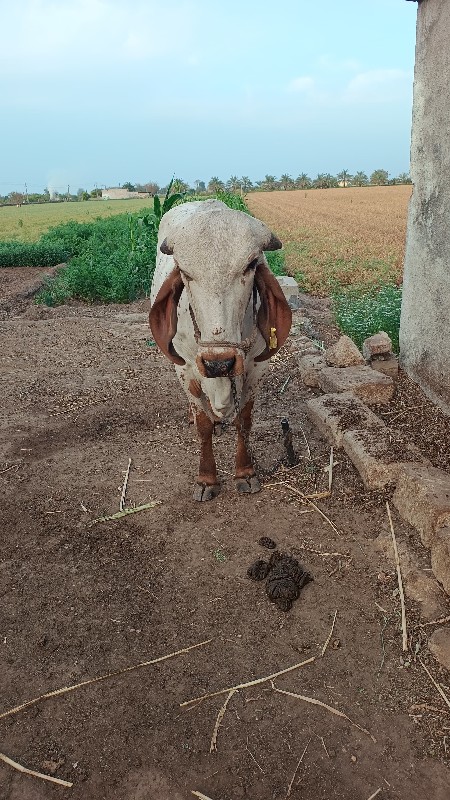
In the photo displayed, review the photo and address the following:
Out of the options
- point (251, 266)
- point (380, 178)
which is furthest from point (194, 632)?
Result: point (380, 178)

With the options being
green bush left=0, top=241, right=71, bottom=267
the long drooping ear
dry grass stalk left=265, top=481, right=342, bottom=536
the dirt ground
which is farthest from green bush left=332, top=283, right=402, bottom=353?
green bush left=0, top=241, right=71, bottom=267

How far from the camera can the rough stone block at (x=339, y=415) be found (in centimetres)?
476

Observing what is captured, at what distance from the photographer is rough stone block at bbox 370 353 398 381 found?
5.86 meters

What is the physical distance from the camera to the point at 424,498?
361 cm

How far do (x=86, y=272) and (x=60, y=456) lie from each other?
726cm

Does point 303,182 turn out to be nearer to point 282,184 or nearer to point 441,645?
point 282,184

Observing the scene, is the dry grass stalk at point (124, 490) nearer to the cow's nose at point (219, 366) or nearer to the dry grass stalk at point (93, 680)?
the dry grass stalk at point (93, 680)

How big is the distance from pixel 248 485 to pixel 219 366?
5.25 feet

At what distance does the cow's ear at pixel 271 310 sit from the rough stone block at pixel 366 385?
1866mm

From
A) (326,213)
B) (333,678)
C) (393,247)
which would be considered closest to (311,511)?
(333,678)

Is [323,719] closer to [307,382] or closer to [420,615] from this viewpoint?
[420,615]

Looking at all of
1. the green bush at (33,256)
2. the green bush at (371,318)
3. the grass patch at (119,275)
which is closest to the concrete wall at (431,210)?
the green bush at (371,318)

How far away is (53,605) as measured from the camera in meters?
3.37

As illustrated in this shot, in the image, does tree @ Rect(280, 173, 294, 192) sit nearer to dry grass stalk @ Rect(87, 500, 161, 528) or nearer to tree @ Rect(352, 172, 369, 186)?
tree @ Rect(352, 172, 369, 186)
